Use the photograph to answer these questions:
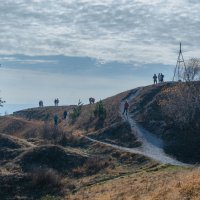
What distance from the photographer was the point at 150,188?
25328mm

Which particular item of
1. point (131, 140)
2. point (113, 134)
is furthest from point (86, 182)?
point (113, 134)

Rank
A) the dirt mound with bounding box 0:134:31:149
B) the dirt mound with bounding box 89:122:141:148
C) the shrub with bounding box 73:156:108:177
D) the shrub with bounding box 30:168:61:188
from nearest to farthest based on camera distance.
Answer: the shrub with bounding box 30:168:61:188 → the shrub with bounding box 73:156:108:177 → the dirt mound with bounding box 0:134:31:149 → the dirt mound with bounding box 89:122:141:148

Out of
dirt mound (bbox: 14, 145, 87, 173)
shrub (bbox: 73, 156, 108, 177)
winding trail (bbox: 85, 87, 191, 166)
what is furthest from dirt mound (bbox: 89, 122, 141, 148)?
shrub (bbox: 73, 156, 108, 177)

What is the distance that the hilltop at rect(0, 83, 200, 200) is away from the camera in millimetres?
27588

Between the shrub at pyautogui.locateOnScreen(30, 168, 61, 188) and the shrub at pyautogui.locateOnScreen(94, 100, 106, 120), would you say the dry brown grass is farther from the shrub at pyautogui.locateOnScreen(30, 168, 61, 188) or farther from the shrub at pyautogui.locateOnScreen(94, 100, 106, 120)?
the shrub at pyautogui.locateOnScreen(94, 100, 106, 120)

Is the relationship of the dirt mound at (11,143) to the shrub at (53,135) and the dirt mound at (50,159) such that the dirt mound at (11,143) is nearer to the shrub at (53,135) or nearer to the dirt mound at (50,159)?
the shrub at (53,135)

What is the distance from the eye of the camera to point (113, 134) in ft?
177

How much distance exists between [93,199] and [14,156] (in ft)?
59.7

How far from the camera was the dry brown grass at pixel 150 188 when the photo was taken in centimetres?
1998

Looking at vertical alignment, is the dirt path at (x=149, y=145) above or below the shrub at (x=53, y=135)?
below

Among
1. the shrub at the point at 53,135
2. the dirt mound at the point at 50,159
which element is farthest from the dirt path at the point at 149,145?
the shrub at the point at 53,135

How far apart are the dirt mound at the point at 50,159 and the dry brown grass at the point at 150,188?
333 inches

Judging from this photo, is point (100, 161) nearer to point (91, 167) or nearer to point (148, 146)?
point (91, 167)

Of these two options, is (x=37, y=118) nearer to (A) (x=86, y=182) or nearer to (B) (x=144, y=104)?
(B) (x=144, y=104)
